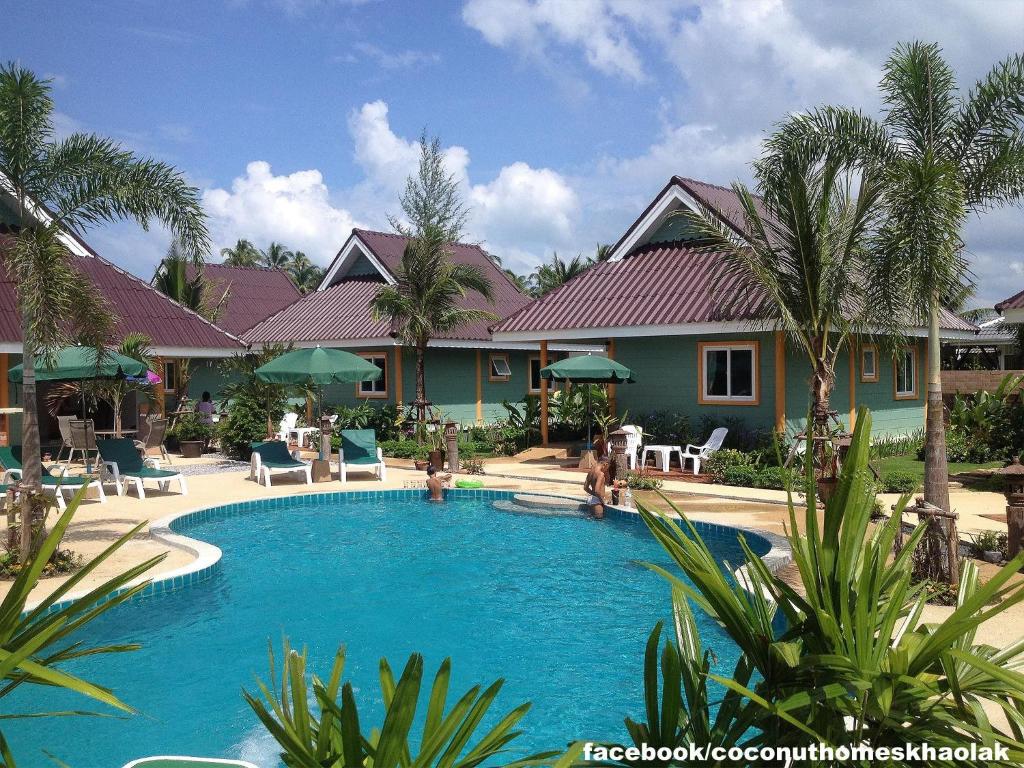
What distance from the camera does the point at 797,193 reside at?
13281 mm

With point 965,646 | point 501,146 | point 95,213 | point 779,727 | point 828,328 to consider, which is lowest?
point 779,727

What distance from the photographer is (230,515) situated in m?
13.7

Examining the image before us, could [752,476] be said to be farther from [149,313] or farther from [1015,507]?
[149,313]

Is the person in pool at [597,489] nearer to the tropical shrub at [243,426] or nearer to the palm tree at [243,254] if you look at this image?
the tropical shrub at [243,426]

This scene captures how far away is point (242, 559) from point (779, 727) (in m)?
9.49

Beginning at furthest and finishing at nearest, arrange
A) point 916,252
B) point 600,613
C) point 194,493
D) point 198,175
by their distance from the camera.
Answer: point 194,493, point 198,175, point 916,252, point 600,613

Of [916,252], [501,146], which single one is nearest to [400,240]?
[501,146]

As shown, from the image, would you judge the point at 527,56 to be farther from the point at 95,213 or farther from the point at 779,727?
the point at 779,727

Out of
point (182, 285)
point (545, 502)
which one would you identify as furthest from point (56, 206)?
point (182, 285)

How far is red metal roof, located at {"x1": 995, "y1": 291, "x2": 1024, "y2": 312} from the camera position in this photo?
48.6 feet

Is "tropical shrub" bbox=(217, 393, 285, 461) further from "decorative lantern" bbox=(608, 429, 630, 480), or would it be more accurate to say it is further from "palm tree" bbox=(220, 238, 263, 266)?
"palm tree" bbox=(220, 238, 263, 266)

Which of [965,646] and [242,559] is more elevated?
[965,646]

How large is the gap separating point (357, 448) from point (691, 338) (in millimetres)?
7574

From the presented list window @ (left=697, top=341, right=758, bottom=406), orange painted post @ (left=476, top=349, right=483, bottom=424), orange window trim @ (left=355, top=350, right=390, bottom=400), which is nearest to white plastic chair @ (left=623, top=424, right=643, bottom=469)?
window @ (left=697, top=341, right=758, bottom=406)
